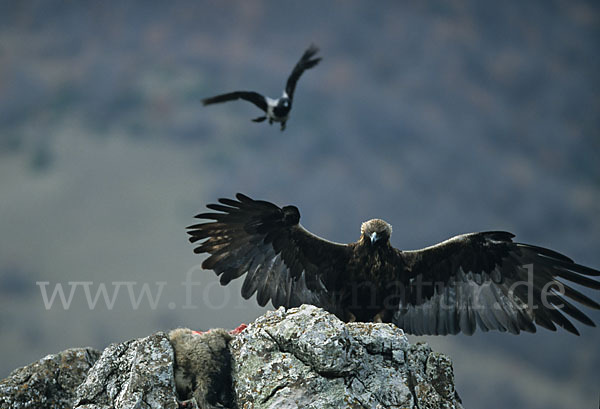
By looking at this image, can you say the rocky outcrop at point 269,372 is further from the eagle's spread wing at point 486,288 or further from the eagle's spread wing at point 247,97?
the eagle's spread wing at point 247,97

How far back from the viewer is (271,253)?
8883 millimetres

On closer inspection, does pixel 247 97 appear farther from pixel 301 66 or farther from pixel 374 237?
pixel 374 237

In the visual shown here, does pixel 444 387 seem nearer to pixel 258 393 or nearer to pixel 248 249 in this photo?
pixel 258 393

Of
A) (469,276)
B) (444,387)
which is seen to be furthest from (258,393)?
(469,276)

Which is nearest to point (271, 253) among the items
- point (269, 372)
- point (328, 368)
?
point (269, 372)

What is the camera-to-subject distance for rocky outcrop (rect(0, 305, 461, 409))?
612 centimetres

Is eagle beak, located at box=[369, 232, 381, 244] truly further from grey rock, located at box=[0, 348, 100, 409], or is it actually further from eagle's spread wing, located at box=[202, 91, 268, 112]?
eagle's spread wing, located at box=[202, 91, 268, 112]

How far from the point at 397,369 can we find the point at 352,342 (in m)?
0.68

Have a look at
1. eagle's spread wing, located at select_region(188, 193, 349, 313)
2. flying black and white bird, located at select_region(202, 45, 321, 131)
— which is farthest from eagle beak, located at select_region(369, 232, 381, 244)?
flying black and white bird, located at select_region(202, 45, 321, 131)

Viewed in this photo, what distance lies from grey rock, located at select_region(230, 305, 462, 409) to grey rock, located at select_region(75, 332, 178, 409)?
0.80 metres

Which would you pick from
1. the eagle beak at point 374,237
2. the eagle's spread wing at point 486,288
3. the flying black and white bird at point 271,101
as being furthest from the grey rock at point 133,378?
the flying black and white bird at point 271,101

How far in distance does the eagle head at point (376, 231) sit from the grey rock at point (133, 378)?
3194 millimetres

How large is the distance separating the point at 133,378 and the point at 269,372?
161 cm

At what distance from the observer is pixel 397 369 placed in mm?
6586
